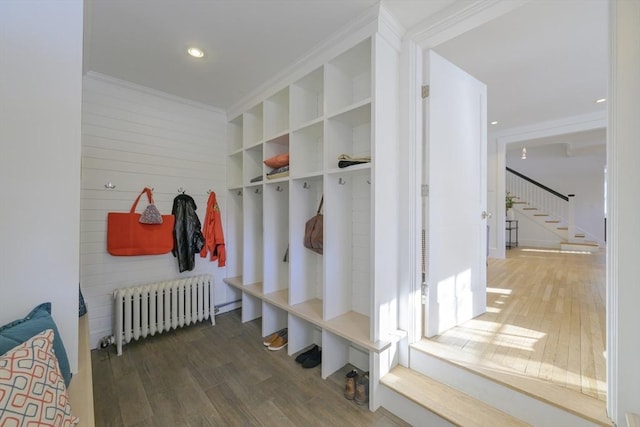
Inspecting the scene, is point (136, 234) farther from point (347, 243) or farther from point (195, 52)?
point (347, 243)

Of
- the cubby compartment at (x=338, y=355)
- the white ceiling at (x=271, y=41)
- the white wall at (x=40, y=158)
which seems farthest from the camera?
the cubby compartment at (x=338, y=355)

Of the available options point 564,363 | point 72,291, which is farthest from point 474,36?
point 72,291

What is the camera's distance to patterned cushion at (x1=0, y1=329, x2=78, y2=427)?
0.75 meters

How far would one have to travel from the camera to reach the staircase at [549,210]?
6.55m

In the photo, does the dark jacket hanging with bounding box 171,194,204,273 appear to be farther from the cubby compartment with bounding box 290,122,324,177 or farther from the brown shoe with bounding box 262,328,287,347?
the cubby compartment with bounding box 290,122,324,177

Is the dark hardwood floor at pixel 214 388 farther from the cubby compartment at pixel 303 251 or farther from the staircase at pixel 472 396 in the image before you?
the cubby compartment at pixel 303 251

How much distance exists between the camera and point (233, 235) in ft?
10.9

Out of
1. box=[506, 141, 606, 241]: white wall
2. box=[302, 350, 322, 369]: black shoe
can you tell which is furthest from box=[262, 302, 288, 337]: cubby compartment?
box=[506, 141, 606, 241]: white wall

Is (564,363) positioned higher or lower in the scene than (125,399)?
higher

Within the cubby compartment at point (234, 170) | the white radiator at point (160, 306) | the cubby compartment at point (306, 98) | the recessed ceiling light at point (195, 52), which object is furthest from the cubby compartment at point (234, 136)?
the white radiator at point (160, 306)

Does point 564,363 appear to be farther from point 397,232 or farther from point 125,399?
point 125,399

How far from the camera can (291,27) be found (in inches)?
72.3

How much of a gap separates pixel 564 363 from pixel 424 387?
882 millimetres

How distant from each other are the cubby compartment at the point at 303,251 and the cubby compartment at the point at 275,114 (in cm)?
66
